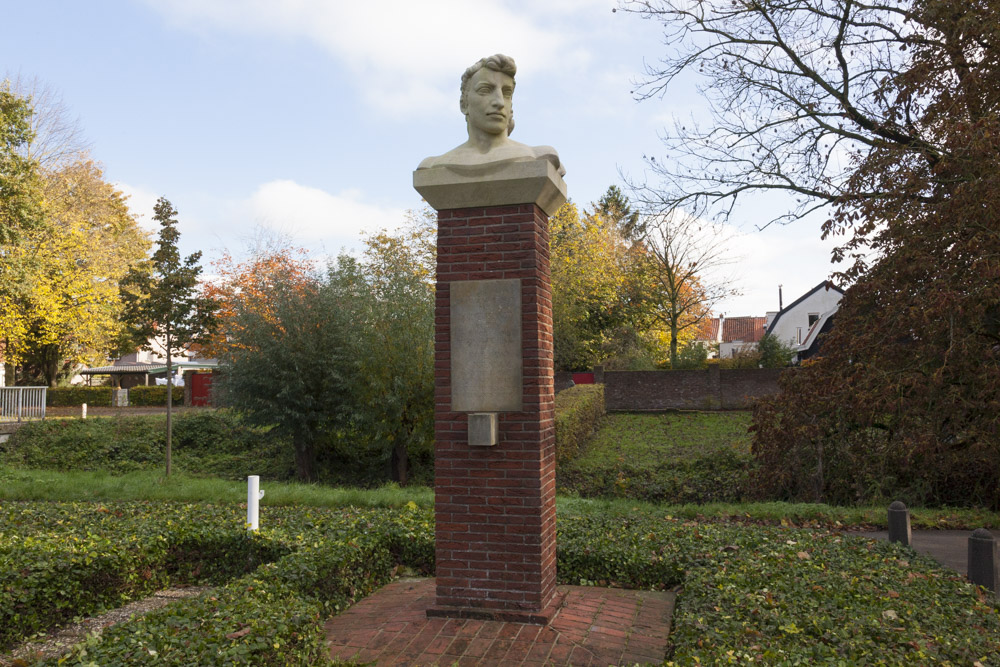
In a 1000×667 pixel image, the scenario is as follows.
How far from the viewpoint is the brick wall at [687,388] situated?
25.4 m

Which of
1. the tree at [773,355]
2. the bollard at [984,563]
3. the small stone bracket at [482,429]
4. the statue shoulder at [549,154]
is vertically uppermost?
the statue shoulder at [549,154]

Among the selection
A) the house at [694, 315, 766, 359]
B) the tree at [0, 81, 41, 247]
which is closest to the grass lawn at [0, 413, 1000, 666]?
the tree at [0, 81, 41, 247]

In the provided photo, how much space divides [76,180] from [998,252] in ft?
109

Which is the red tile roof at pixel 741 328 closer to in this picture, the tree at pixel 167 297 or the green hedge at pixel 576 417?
the green hedge at pixel 576 417

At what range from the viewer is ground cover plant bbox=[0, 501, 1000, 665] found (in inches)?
155

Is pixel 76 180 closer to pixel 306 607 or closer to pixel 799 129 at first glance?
pixel 799 129

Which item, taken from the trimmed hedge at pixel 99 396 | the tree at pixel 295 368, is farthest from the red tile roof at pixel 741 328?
the tree at pixel 295 368

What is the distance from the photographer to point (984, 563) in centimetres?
595

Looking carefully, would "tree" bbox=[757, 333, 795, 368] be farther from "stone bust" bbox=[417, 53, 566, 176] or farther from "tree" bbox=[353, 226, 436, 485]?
"stone bust" bbox=[417, 53, 566, 176]

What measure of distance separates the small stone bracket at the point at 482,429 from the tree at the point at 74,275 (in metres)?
23.4

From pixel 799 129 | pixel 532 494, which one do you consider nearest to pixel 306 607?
pixel 532 494

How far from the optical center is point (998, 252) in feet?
32.9

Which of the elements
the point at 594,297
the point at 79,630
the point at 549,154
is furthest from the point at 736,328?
the point at 79,630

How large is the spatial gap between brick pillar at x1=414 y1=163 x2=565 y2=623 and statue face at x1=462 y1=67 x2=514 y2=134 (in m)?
0.50
